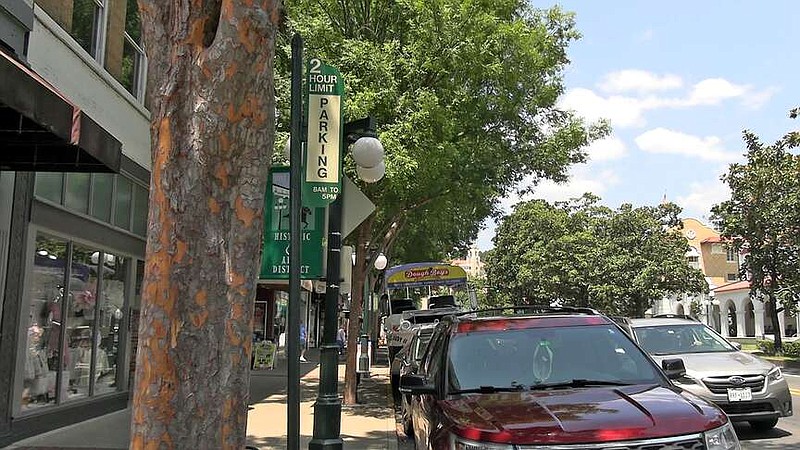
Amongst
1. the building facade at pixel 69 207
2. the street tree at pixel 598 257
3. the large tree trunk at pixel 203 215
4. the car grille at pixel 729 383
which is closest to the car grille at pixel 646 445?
the large tree trunk at pixel 203 215

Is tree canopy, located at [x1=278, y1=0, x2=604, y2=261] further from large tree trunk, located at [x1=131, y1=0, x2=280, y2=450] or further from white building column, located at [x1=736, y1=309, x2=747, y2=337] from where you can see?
white building column, located at [x1=736, y1=309, x2=747, y2=337]

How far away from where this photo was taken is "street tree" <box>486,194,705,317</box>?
49.6 meters

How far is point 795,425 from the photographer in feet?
32.6

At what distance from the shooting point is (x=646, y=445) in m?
3.89

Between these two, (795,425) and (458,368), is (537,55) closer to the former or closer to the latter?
(795,425)

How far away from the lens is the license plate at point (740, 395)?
8.67m

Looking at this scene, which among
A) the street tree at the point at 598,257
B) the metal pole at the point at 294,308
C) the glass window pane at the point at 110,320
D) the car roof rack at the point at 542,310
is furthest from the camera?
the street tree at the point at 598,257

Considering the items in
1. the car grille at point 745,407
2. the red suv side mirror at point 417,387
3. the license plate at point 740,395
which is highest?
the red suv side mirror at point 417,387

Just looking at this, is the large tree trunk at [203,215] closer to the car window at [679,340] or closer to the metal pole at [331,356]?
the metal pole at [331,356]

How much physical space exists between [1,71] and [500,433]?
15.2ft

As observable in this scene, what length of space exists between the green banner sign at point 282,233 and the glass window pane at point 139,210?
6454mm

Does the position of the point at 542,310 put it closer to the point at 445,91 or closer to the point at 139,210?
the point at 445,91

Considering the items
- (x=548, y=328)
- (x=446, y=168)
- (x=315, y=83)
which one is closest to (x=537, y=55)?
(x=446, y=168)

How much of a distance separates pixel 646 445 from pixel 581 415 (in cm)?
41
